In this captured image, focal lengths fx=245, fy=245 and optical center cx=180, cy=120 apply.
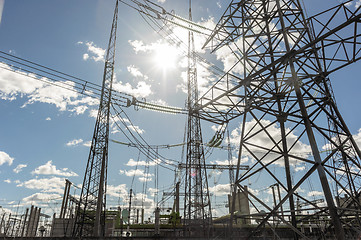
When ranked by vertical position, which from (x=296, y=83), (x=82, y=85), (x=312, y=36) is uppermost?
(x=82, y=85)

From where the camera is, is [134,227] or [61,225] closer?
[61,225]

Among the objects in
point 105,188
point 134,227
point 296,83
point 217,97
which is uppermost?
point 217,97

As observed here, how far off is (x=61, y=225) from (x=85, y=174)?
980cm

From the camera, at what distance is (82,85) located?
19.8 meters

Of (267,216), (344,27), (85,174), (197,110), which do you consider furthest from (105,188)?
(344,27)

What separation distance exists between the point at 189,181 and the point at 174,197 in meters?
24.5

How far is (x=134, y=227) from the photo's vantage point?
3331 centimetres

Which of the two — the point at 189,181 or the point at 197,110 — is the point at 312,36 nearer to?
the point at 197,110

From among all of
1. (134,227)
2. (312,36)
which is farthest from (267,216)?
(134,227)

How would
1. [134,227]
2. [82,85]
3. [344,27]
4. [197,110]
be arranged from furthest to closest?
[134,227], [82,85], [197,110], [344,27]

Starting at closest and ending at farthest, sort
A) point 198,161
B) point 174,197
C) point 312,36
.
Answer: point 312,36
point 198,161
point 174,197

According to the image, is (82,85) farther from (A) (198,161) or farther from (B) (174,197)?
(B) (174,197)

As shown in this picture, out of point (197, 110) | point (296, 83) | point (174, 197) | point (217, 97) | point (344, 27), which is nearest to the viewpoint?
point (344, 27)

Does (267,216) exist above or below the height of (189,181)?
below
